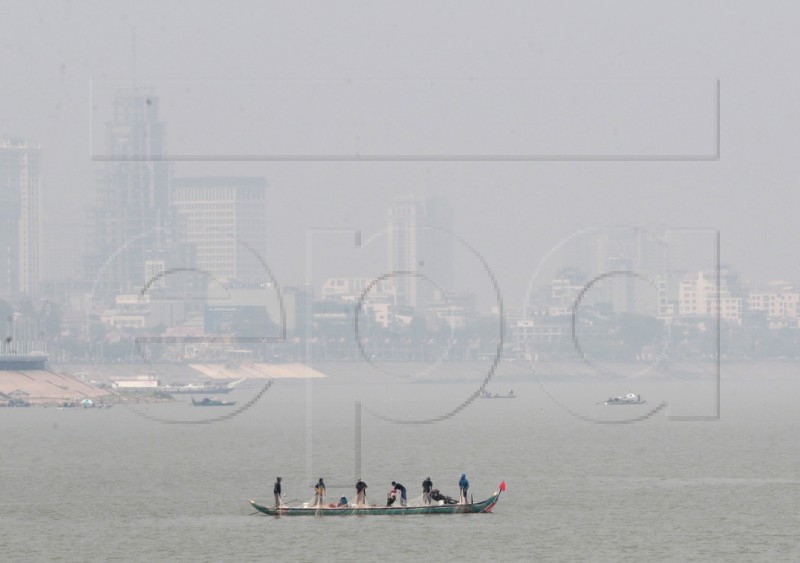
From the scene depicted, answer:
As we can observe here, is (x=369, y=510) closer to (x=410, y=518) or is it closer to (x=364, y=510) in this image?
(x=364, y=510)

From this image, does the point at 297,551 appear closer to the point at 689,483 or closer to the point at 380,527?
the point at 380,527

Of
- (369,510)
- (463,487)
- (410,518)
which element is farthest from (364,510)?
(463,487)

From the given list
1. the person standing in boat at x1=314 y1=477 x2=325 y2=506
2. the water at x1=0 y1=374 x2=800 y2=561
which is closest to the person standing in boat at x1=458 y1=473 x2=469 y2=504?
the water at x1=0 y1=374 x2=800 y2=561

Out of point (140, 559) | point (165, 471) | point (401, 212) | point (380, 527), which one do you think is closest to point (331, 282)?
point (401, 212)

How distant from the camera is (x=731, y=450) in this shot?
191875 millimetres

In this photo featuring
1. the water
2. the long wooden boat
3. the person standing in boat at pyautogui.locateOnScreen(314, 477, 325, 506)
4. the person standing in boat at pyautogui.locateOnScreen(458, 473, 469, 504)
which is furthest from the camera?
the person standing in boat at pyautogui.locateOnScreen(458, 473, 469, 504)

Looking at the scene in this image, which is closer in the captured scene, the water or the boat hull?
the water

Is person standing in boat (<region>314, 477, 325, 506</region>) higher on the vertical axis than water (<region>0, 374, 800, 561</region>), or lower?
higher

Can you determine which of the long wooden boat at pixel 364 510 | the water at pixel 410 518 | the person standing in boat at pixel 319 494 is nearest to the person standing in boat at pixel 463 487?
the long wooden boat at pixel 364 510

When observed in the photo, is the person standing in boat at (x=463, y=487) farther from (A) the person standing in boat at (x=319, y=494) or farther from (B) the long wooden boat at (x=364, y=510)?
(A) the person standing in boat at (x=319, y=494)

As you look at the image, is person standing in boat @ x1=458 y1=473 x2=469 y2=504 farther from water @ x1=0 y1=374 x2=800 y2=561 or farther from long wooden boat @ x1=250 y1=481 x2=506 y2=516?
water @ x1=0 y1=374 x2=800 y2=561

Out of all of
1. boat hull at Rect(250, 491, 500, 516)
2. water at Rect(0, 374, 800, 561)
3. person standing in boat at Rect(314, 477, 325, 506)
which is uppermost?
person standing in boat at Rect(314, 477, 325, 506)

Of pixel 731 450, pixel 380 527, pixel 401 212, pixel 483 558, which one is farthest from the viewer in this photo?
pixel 731 450

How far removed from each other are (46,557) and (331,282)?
3265 inches
